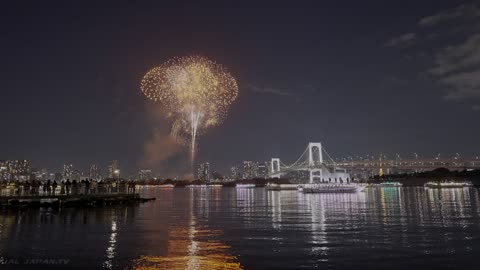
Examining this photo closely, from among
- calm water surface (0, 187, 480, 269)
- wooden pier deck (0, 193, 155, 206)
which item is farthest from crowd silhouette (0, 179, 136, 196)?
calm water surface (0, 187, 480, 269)

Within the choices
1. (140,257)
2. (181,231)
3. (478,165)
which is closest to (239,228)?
(181,231)

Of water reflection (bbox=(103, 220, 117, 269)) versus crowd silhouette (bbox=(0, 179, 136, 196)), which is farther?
crowd silhouette (bbox=(0, 179, 136, 196))

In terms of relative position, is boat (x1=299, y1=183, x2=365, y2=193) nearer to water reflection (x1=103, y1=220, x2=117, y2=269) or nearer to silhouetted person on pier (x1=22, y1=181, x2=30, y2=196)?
silhouetted person on pier (x1=22, y1=181, x2=30, y2=196)

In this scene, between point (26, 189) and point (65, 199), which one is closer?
point (65, 199)

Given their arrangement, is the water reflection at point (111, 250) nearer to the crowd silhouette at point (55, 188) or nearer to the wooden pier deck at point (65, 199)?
the wooden pier deck at point (65, 199)

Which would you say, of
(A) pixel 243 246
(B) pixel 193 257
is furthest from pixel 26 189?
(B) pixel 193 257

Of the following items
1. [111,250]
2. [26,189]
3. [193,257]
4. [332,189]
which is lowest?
[193,257]

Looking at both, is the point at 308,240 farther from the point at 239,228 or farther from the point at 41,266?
the point at 41,266

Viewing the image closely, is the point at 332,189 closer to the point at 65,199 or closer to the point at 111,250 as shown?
the point at 65,199

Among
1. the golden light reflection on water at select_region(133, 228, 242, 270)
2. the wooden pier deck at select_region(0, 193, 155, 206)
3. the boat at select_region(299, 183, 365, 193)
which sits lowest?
the golden light reflection on water at select_region(133, 228, 242, 270)

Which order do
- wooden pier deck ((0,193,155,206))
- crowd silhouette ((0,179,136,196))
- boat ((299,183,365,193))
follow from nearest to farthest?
1. wooden pier deck ((0,193,155,206))
2. crowd silhouette ((0,179,136,196))
3. boat ((299,183,365,193))

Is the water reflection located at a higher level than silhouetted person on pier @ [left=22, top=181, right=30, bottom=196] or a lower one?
lower

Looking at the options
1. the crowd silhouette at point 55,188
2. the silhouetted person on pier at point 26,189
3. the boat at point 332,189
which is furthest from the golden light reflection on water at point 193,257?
the boat at point 332,189
